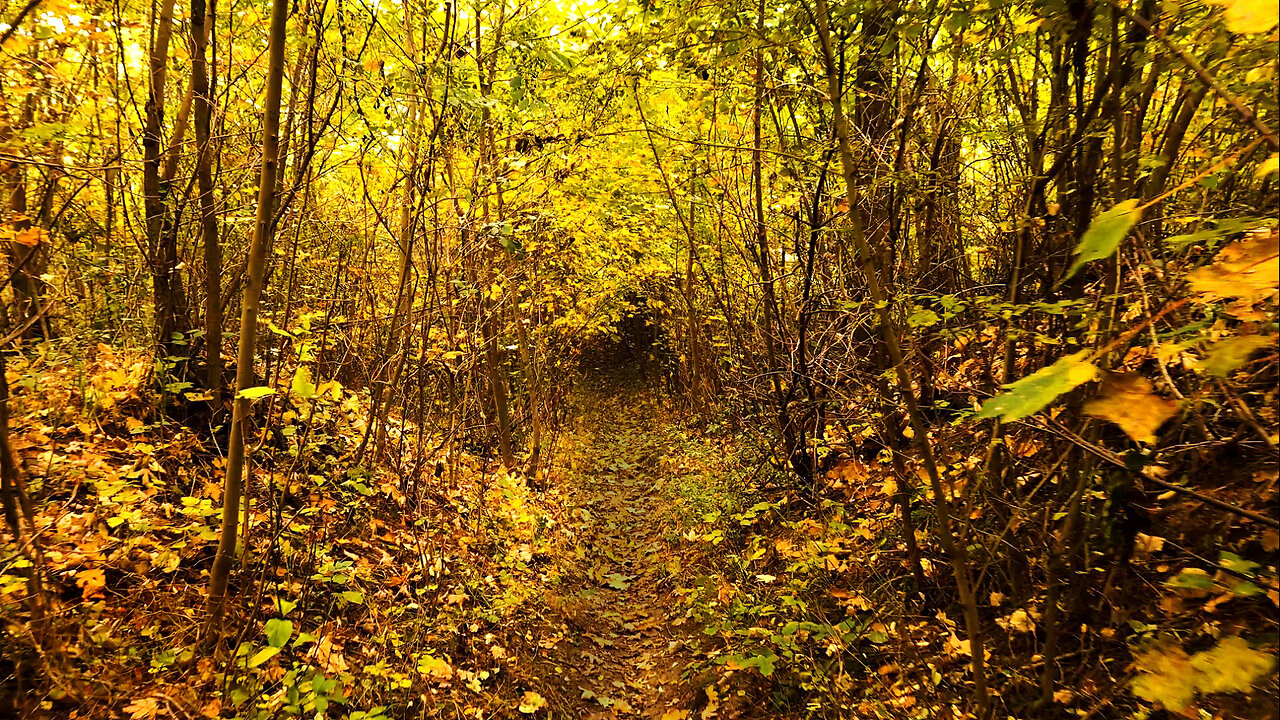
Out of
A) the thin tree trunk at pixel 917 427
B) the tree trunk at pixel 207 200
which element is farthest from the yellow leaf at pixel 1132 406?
the tree trunk at pixel 207 200

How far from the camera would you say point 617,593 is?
21.9ft

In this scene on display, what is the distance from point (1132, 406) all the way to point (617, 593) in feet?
20.3

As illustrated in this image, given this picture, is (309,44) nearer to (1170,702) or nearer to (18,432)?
(18,432)

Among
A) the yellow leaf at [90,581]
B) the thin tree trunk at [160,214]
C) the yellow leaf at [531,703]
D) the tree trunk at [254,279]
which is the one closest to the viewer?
the tree trunk at [254,279]

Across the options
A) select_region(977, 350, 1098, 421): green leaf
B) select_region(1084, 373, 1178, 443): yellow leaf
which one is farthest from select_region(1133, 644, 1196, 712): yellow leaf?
select_region(977, 350, 1098, 421): green leaf

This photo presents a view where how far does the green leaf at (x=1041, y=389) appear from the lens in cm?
100

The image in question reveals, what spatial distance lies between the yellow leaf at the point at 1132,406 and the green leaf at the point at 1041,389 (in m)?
0.08

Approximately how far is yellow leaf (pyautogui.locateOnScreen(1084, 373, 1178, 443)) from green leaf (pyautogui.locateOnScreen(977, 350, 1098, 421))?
0.08 meters

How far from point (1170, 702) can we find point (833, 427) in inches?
176

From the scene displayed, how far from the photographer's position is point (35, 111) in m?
4.04

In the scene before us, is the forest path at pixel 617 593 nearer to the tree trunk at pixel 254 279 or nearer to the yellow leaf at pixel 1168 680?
the tree trunk at pixel 254 279

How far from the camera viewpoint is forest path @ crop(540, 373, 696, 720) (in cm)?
495

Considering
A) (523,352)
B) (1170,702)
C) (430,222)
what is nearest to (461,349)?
(430,222)

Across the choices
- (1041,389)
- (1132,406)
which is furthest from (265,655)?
(1132,406)
